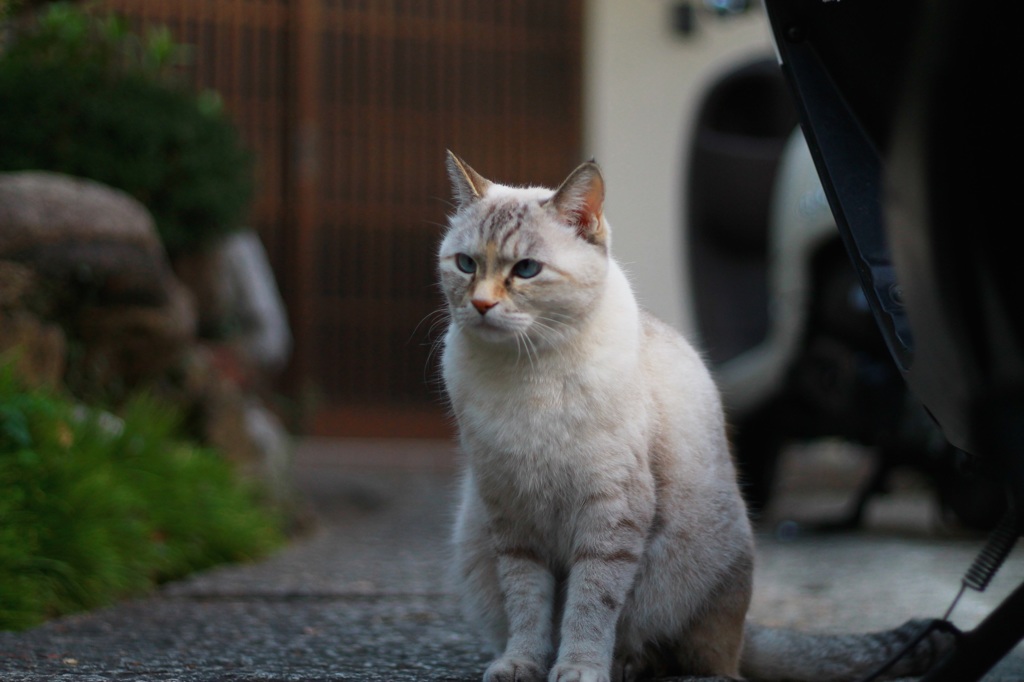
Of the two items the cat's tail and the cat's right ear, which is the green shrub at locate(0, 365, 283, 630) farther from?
the cat's tail

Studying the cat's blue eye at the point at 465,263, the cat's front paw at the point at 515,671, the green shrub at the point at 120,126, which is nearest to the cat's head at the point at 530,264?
the cat's blue eye at the point at 465,263

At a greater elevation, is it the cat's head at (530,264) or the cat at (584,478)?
the cat's head at (530,264)

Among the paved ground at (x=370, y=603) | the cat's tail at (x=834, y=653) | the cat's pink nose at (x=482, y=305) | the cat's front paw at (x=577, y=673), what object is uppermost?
the cat's pink nose at (x=482, y=305)

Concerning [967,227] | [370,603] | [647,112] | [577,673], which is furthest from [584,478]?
[647,112]

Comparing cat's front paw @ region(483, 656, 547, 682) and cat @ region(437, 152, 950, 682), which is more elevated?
cat @ region(437, 152, 950, 682)

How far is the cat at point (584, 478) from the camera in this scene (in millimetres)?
1891

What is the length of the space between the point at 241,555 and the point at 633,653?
1840 mm

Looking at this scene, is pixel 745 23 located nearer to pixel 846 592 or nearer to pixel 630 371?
pixel 846 592

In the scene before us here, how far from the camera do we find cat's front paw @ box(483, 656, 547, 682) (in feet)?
6.09

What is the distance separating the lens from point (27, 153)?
154 inches

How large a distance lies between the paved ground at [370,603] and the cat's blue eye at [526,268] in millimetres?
746

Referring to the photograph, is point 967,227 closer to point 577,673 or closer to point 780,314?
point 577,673

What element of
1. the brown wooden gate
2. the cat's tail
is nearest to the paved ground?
the cat's tail

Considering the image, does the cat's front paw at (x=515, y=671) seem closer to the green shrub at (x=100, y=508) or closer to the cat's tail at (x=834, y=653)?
the cat's tail at (x=834, y=653)
